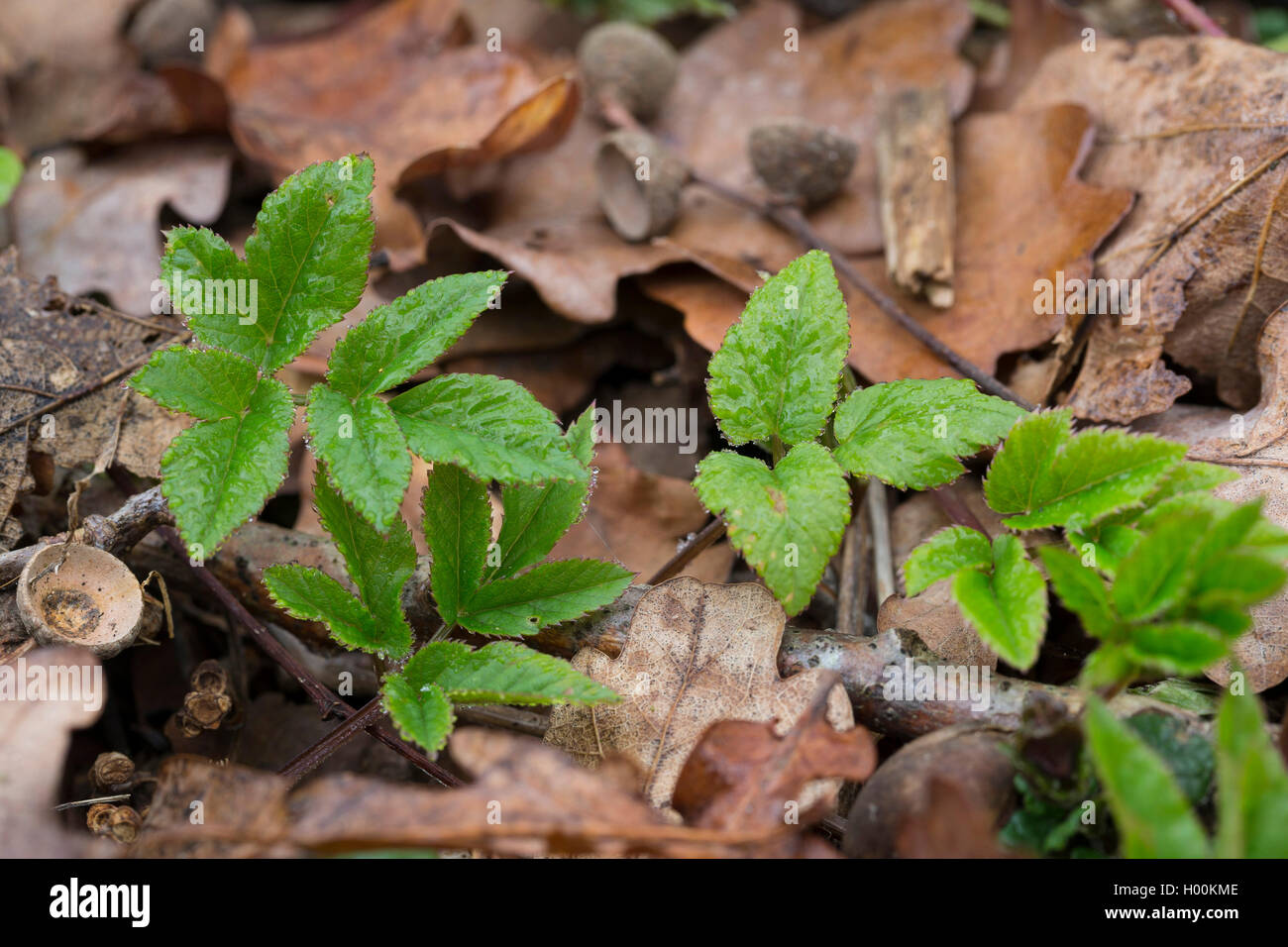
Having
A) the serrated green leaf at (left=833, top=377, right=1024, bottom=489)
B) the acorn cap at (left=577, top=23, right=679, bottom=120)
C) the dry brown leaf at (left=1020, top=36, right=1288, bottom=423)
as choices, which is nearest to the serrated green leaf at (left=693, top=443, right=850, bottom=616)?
the serrated green leaf at (left=833, top=377, right=1024, bottom=489)

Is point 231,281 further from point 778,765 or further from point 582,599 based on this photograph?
point 778,765

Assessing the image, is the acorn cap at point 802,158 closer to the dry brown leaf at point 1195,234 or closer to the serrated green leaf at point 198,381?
the dry brown leaf at point 1195,234

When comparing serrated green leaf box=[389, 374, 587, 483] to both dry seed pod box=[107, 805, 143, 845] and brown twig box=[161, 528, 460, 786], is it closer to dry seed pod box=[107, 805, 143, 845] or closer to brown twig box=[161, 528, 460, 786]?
brown twig box=[161, 528, 460, 786]

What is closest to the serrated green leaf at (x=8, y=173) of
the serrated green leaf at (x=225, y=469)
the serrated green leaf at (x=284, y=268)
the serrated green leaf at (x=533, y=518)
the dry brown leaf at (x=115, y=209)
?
the dry brown leaf at (x=115, y=209)

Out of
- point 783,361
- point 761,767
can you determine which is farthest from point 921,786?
point 783,361

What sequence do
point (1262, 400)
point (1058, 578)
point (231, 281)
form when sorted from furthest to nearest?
point (1262, 400) → point (231, 281) → point (1058, 578)
